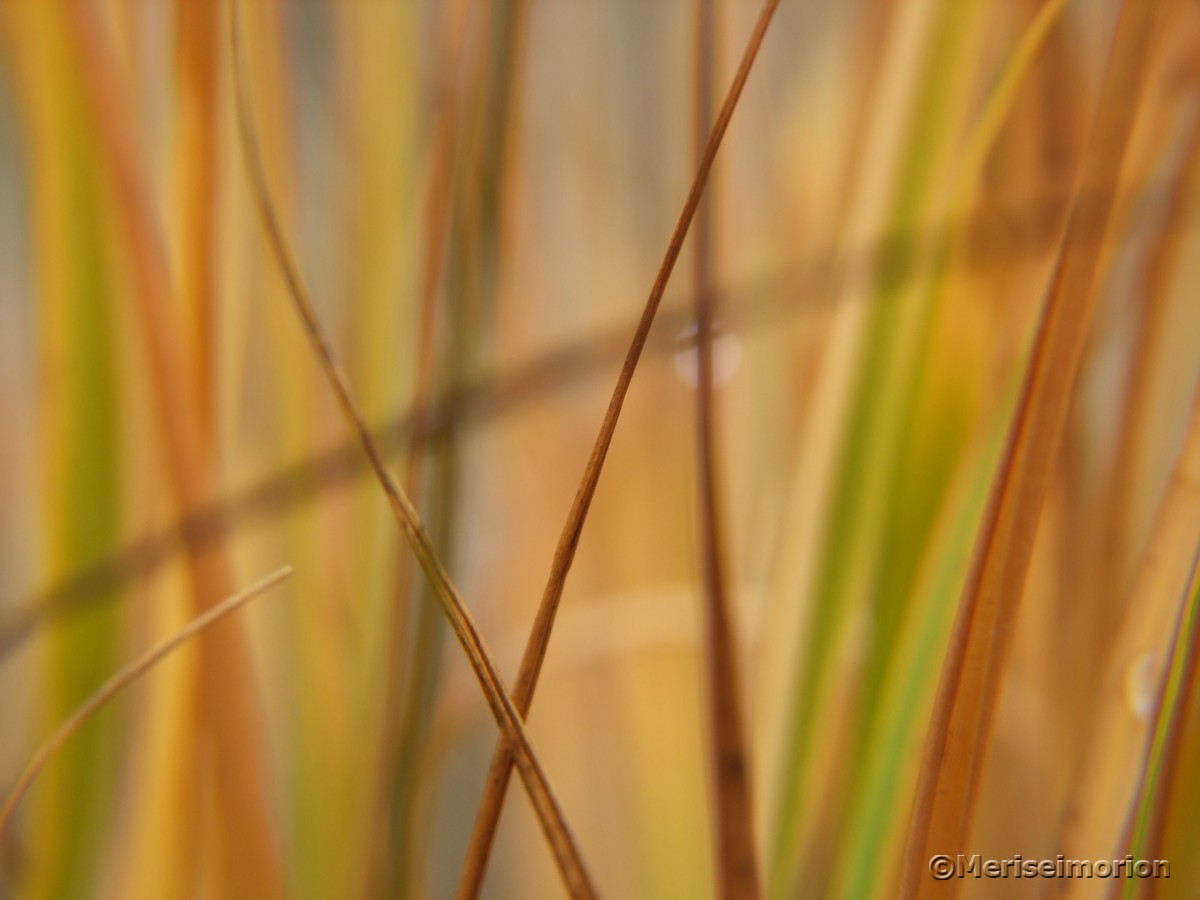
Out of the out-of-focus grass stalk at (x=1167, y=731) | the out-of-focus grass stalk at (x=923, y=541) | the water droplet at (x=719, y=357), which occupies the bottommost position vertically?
the out-of-focus grass stalk at (x=1167, y=731)

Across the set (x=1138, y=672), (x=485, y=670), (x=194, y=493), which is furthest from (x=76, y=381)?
(x=1138, y=672)

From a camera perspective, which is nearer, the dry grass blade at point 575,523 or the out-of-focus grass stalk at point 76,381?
the dry grass blade at point 575,523

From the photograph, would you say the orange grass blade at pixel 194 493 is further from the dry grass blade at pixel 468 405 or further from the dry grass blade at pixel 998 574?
the dry grass blade at pixel 998 574

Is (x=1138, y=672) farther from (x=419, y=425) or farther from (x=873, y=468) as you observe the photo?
(x=419, y=425)

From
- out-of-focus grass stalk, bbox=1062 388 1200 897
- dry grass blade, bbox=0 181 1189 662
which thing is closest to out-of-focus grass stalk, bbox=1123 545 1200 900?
out-of-focus grass stalk, bbox=1062 388 1200 897

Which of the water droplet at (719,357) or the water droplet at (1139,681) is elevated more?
the water droplet at (719,357)

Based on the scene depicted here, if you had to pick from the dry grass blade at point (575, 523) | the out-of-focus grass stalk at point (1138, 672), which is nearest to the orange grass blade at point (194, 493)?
the dry grass blade at point (575, 523)

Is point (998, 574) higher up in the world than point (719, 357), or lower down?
lower down
